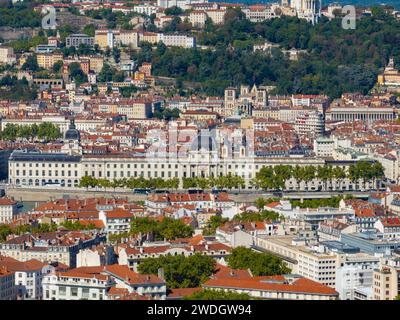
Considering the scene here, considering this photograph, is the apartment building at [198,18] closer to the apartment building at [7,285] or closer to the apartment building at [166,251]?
the apartment building at [166,251]

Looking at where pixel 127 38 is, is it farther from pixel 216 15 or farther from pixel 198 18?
pixel 216 15

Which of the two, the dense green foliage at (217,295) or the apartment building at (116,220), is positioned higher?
the dense green foliage at (217,295)

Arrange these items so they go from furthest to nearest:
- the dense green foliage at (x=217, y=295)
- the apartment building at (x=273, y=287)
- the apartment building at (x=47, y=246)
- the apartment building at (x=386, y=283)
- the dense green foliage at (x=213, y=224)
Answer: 1. the dense green foliage at (x=213, y=224)
2. the apartment building at (x=47, y=246)
3. the apartment building at (x=386, y=283)
4. the apartment building at (x=273, y=287)
5. the dense green foliage at (x=217, y=295)

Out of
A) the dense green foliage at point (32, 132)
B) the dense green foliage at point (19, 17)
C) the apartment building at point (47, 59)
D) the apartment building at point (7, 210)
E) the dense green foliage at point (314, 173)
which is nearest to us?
the apartment building at point (7, 210)

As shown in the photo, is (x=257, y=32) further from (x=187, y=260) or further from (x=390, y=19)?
(x=187, y=260)

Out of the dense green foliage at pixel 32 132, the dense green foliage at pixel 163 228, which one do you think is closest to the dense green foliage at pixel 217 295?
the dense green foliage at pixel 163 228

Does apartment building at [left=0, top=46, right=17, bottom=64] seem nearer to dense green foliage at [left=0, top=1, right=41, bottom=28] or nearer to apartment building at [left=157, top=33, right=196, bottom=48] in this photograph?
dense green foliage at [left=0, top=1, right=41, bottom=28]
